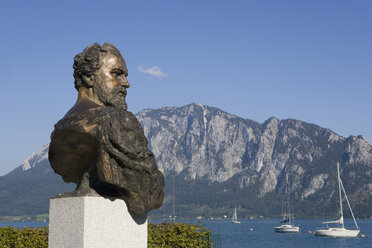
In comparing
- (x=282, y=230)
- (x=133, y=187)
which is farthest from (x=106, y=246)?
(x=282, y=230)

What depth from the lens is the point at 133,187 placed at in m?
6.88

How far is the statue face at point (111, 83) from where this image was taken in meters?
7.64

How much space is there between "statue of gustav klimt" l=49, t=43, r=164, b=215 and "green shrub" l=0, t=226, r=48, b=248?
5.01 metres

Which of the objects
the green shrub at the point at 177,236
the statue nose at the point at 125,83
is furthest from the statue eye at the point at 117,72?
the green shrub at the point at 177,236

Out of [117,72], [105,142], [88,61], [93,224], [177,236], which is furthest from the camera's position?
[177,236]

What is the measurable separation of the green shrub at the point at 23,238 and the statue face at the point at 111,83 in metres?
6.00

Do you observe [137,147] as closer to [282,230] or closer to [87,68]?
[87,68]

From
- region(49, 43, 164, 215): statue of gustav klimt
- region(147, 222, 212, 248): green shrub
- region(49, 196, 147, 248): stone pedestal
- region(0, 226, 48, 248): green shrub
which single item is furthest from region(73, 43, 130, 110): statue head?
region(0, 226, 48, 248): green shrub

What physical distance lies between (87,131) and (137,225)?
5.46 feet

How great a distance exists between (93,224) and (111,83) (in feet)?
7.35

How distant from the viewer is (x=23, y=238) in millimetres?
12352

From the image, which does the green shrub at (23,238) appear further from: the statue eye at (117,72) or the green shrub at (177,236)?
the statue eye at (117,72)

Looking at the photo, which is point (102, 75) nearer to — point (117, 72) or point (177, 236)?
point (117, 72)

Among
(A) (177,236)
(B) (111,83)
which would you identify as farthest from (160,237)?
(B) (111,83)
